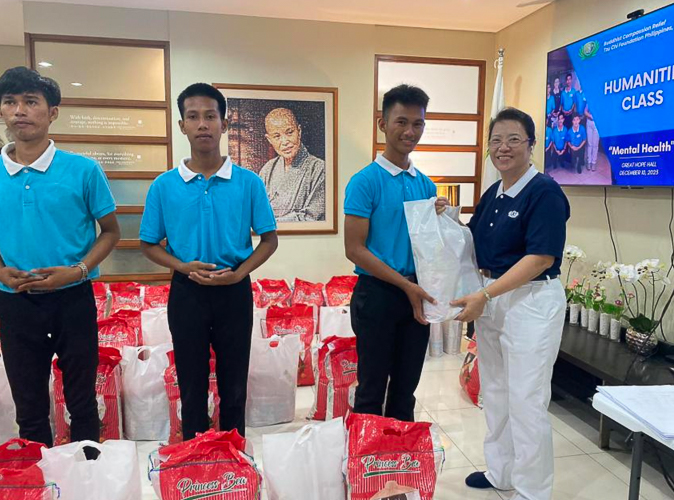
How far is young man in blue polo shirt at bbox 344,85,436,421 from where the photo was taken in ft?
5.56

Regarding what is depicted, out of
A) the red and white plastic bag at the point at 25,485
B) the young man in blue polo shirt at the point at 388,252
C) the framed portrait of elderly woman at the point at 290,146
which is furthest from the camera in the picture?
the framed portrait of elderly woman at the point at 290,146

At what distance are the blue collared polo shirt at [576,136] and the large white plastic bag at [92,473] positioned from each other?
2963mm

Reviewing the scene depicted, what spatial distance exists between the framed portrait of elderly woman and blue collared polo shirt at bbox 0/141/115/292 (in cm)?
229

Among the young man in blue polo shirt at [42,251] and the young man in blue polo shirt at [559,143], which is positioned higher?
the young man in blue polo shirt at [559,143]

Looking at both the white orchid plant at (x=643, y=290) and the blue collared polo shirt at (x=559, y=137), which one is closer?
the white orchid plant at (x=643, y=290)

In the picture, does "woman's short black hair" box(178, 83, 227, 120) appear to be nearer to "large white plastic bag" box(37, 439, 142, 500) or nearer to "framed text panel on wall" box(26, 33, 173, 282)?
"large white plastic bag" box(37, 439, 142, 500)

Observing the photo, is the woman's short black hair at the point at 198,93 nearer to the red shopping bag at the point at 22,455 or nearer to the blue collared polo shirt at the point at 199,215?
the blue collared polo shirt at the point at 199,215

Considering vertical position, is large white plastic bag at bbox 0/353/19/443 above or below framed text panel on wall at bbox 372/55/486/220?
below

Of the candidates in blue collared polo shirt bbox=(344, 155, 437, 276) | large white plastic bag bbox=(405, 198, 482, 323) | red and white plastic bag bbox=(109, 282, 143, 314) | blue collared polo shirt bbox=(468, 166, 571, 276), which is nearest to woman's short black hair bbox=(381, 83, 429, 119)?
blue collared polo shirt bbox=(344, 155, 437, 276)

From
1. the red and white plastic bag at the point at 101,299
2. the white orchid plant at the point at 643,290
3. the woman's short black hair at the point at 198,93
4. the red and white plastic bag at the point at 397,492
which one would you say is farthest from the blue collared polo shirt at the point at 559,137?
the red and white plastic bag at the point at 101,299

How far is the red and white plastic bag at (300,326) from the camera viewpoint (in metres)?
2.93

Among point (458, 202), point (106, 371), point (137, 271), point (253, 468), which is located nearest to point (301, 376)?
point (106, 371)

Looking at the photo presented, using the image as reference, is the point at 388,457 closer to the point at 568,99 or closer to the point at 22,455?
the point at 22,455

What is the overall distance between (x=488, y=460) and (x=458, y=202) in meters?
2.77
